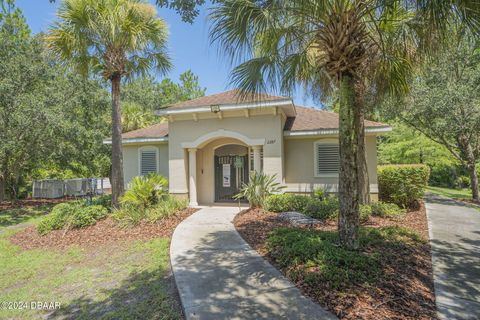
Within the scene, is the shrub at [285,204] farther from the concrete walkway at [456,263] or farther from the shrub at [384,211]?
the concrete walkway at [456,263]

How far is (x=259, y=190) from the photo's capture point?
36.7ft

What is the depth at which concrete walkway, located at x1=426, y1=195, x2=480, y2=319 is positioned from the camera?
4.22 metres

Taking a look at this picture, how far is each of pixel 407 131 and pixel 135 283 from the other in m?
23.8

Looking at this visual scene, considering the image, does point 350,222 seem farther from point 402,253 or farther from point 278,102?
point 278,102

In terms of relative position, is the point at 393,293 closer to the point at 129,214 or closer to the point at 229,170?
the point at 129,214

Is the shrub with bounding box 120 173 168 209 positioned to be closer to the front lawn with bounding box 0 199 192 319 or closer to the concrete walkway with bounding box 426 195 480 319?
the front lawn with bounding box 0 199 192 319

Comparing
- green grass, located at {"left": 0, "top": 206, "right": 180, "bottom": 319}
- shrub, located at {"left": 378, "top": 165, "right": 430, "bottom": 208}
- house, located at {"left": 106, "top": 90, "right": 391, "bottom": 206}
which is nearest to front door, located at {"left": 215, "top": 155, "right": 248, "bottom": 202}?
house, located at {"left": 106, "top": 90, "right": 391, "bottom": 206}

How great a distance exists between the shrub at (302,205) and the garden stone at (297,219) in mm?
561

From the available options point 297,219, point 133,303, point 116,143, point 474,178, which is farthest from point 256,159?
point 474,178

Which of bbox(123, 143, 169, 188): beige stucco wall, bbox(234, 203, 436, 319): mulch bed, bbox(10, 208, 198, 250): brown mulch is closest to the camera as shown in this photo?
bbox(234, 203, 436, 319): mulch bed

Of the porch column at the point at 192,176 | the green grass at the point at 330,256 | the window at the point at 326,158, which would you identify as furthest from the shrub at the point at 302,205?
the porch column at the point at 192,176

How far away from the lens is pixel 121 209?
1034 cm

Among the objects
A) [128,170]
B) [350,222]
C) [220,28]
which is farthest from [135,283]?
[128,170]

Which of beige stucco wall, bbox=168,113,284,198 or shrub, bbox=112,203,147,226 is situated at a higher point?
beige stucco wall, bbox=168,113,284,198
